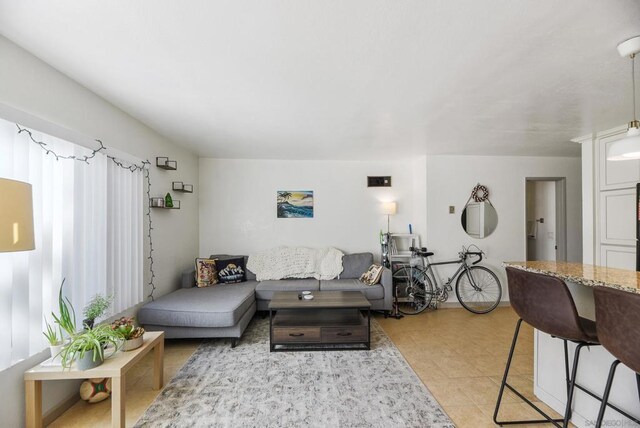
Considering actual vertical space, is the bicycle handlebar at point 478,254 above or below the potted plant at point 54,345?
above

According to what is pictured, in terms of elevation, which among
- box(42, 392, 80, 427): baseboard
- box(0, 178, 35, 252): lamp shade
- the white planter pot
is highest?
box(0, 178, 35, 252): lamp shade

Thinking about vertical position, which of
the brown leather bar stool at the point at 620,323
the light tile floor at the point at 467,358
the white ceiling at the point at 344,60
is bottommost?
the light tile floor at the point at 467,358

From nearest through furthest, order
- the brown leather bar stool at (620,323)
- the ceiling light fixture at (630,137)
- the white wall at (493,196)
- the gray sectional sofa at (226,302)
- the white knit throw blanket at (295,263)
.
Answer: the brown leather bar stool at (620,323) < the ceiling light fixture at (630,137) < the gray sectional sofa at (226,302) < the white knit throw blanket at (295,263) < the white wall at (493,196)

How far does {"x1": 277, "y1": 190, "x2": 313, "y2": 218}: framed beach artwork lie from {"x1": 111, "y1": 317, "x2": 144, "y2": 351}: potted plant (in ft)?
9.41

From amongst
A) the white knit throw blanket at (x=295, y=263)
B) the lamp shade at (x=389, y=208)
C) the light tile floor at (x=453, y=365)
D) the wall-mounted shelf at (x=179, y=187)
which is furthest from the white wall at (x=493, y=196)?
the wall-mounted shelf at (x=179, y=187)

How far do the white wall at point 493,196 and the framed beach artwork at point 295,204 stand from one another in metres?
1.95

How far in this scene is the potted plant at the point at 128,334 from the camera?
208 centimetres

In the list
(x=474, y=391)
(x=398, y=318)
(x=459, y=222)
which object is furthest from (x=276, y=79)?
(x=459, y=222)

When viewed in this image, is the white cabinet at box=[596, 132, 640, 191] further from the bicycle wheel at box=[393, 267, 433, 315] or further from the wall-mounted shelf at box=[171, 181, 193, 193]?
the wall-mounted shelf at box=[171, 181, 193, 193]

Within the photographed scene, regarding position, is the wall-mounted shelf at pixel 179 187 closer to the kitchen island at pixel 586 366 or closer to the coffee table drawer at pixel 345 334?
the coffee table drawer at pixel 345 334

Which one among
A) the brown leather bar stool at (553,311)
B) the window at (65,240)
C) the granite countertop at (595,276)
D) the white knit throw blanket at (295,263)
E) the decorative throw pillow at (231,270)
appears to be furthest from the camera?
the white knit throw blanket at (295,263)

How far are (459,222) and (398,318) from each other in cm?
185

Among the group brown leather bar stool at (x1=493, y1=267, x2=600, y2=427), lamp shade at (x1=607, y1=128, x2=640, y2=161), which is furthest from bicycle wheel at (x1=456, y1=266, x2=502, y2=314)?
lamp shade at (x1=607, y1=128, x2=640, y2=161)

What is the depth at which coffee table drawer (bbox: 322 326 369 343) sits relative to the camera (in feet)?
9.66
